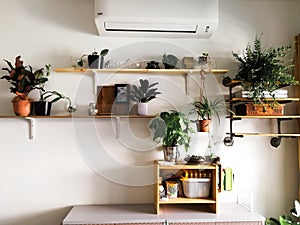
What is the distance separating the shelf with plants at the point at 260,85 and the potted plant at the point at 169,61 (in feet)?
1.42

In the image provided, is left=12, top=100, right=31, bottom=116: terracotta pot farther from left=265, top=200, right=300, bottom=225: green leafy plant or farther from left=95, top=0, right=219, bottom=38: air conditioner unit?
left=265, top=200, right=300, bottom=225: green leafy plant

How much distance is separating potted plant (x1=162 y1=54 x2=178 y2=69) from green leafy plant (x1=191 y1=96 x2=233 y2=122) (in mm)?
364

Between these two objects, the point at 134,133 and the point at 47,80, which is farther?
the point at 134,133

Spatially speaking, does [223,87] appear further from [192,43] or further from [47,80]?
[47,80]

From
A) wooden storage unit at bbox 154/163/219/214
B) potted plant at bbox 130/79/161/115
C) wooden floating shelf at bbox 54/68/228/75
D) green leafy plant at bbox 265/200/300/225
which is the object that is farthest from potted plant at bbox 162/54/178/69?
green leafy plant at bbox 265/200/300/225

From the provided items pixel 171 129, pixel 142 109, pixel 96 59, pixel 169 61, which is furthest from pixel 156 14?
pixel 171 129

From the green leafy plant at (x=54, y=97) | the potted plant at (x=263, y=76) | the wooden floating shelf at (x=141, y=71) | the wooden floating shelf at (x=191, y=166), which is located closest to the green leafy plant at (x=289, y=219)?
the wooden floating shelf at (x=191, y=166)

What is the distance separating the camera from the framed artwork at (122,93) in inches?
106

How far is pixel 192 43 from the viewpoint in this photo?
2863 millimetres

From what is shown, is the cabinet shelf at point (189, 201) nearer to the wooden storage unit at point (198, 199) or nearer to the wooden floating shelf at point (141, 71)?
the wooden storage unit at point (198, 199)

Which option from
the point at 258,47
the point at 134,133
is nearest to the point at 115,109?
the point at 134,133

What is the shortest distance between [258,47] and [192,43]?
0.56 m

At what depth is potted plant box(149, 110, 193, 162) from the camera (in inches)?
100.0

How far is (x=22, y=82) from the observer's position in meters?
2.52
